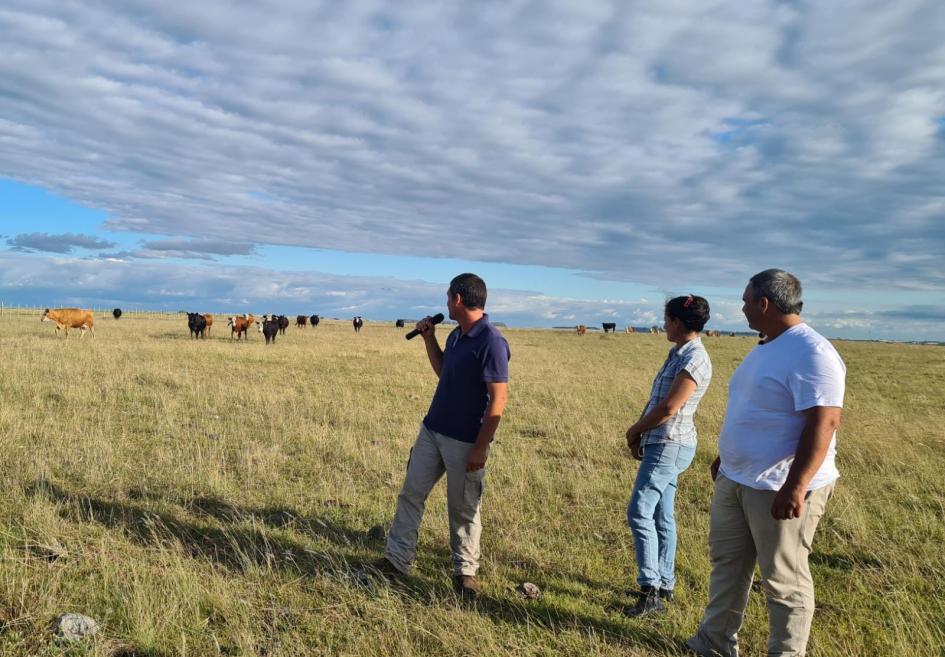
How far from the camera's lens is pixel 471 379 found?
454cm

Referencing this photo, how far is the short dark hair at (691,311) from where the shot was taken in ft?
14.7

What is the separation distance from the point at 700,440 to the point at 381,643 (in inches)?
325

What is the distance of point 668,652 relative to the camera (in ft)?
12.7

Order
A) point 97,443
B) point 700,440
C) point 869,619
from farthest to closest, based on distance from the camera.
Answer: point 700,440
point 97,443
point 869,619

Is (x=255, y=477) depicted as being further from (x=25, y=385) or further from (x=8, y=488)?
(x=25, y=385)

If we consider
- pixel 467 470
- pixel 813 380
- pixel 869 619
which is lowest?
pixel 869 619

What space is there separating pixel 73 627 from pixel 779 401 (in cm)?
414

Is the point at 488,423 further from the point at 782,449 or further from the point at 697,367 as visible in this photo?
the point at 782,449

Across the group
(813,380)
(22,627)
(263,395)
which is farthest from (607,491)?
(263,395)

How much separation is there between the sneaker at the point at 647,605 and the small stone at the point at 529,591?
0.62 m

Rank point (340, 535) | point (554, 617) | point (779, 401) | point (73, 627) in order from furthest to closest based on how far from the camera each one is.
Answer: point (340, 535) < point (554, 617) < point (73, 627) < point (779, 401)

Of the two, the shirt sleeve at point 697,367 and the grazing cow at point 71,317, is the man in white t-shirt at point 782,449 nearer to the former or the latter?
the shirt sleeve at point 697,367

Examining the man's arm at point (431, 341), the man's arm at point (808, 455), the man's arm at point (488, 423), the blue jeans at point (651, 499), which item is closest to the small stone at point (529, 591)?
the blue jeans at point (651, 499)

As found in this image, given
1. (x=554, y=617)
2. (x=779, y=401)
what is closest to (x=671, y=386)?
(x=779, y=401)
